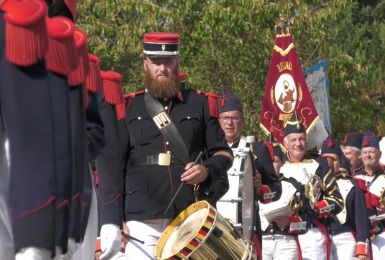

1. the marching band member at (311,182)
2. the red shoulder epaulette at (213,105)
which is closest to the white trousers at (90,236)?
the red shoulder epaulette at (213,105)

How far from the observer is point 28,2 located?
15.4ft

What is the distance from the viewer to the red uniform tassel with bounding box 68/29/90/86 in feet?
16.5

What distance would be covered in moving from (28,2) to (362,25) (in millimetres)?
31806

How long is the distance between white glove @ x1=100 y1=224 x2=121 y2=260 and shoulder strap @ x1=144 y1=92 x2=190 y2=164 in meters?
2.28

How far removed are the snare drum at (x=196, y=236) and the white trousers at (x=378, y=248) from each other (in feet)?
23.8

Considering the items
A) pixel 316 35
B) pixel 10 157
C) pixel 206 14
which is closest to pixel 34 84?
pixel 10 157

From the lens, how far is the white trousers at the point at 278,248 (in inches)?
537

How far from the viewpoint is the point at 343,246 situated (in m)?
15.5

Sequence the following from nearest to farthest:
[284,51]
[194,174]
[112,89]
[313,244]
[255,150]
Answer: [112,89], [194,174], [255,150], [313,244], [284,51]

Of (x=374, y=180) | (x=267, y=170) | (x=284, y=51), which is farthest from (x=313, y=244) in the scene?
(x=284, y=51)

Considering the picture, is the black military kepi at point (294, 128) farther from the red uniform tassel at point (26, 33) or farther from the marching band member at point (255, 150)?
the red uniform tassel at point (26, 33)

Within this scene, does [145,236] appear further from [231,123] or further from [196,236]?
[231,123]

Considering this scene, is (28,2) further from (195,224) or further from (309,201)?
(309,201)

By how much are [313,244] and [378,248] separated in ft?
8.08
